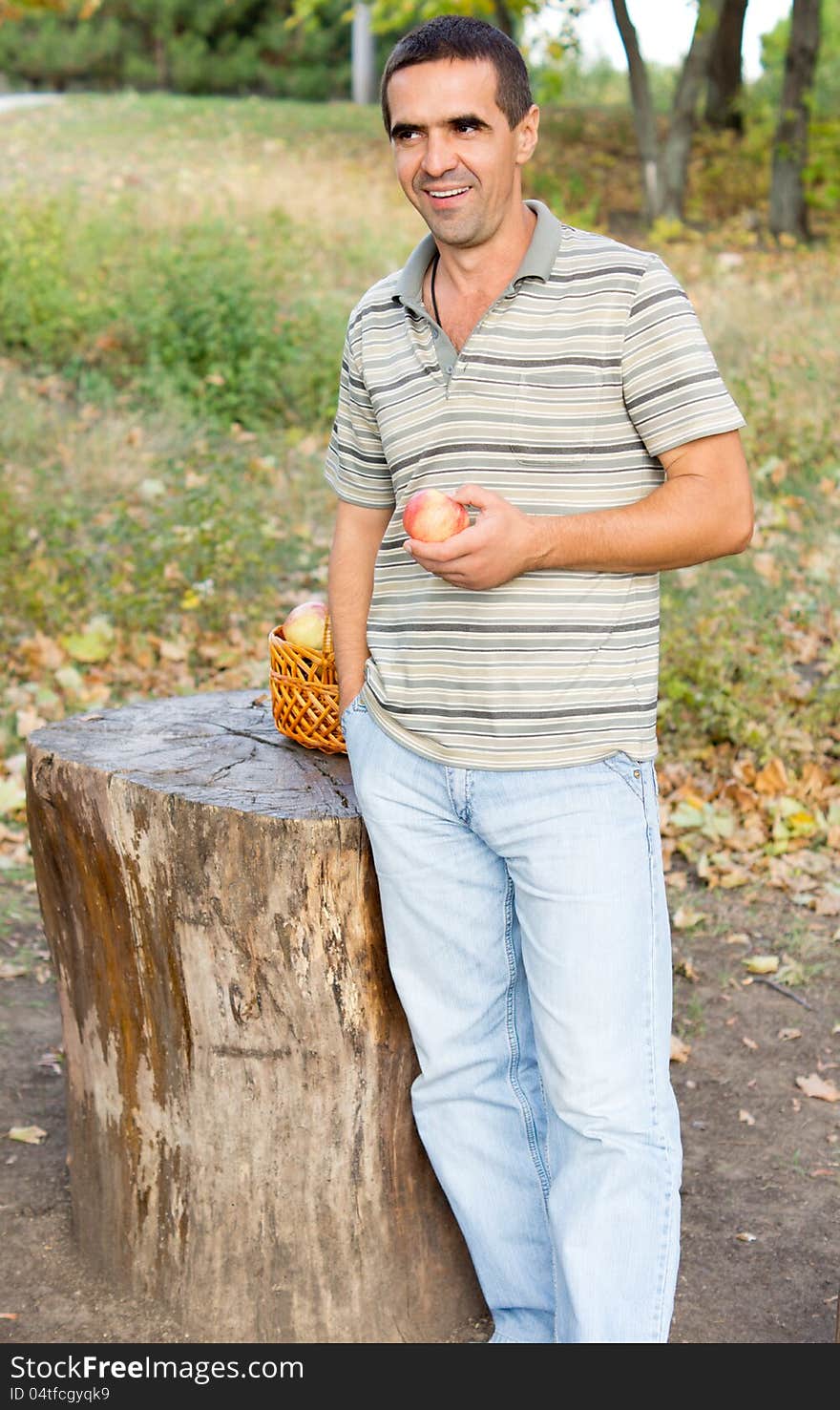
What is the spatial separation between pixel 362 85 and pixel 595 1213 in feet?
87.3

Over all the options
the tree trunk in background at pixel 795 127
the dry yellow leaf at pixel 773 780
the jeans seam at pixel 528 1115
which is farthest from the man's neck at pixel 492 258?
the tree trunk in background at pixel 795 127

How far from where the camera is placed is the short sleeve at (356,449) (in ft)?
8.90

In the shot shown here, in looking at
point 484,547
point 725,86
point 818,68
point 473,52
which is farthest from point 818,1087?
point 818,68

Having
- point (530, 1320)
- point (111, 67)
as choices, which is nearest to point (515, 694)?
point (530, 1320)

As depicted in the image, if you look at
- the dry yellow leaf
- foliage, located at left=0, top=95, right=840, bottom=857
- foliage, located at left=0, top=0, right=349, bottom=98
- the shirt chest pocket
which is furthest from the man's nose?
foliage, located at left=0, top=0, right=349, bottom=98

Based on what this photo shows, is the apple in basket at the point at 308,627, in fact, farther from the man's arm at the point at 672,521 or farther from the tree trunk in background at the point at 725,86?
the tree trunk in background at the point at 725,86

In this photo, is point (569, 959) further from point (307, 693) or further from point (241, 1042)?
point (307, 693)

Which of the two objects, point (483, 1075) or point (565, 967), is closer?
point (565, 967)

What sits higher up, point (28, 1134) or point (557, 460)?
point (557, 460)

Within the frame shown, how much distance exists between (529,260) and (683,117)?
40.8 feet

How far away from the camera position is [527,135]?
2.50 m

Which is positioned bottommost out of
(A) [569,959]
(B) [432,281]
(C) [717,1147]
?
(C) [717,1147]

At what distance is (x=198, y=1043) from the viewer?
2.85m

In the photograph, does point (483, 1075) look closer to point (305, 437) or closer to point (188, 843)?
point (188, 843)
